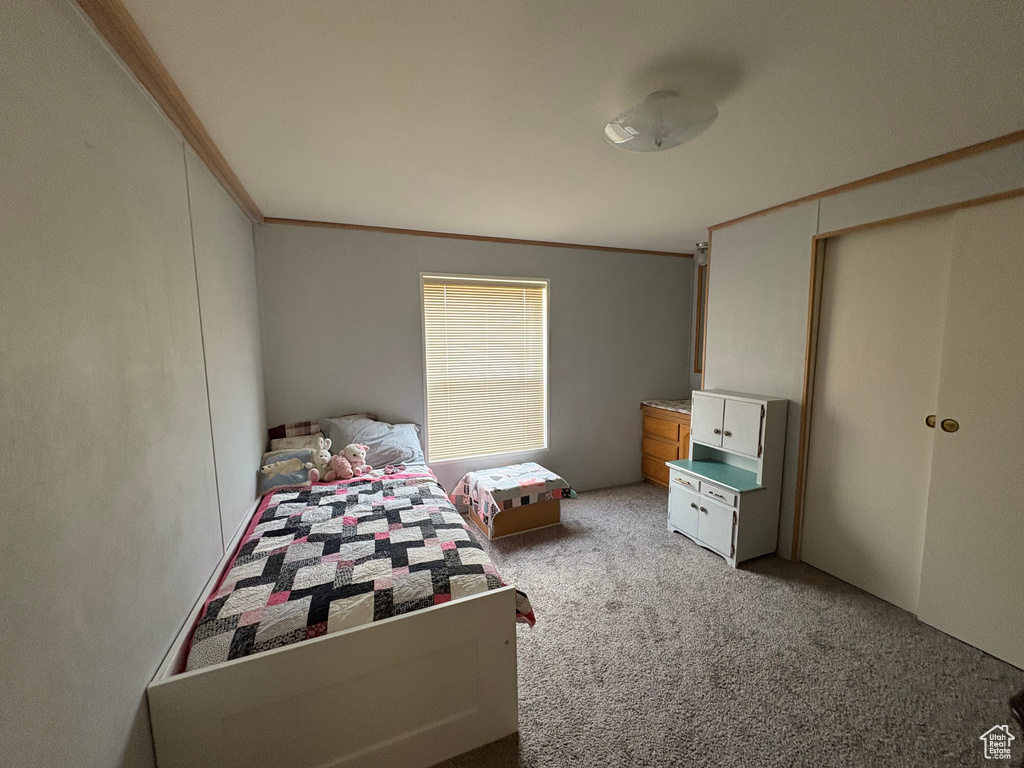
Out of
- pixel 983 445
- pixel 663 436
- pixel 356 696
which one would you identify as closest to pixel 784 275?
pixel 983 445

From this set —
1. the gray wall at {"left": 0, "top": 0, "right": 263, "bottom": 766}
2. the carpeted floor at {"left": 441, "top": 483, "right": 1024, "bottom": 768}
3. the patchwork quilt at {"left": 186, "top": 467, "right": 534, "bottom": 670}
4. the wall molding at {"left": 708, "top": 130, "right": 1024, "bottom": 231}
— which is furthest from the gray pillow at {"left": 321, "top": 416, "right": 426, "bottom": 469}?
the wall molding at {"left": 708, "top": 130, "right": 1024, "bottom": 231}

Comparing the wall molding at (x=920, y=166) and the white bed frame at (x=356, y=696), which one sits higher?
the wall molding at (x=920, y=166)

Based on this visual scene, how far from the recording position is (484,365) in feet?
11.5

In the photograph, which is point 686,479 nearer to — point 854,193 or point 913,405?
point 913,405

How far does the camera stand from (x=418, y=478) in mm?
2557

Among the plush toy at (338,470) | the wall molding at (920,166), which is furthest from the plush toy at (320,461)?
the wall molding at (920,166)

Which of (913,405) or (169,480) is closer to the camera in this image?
(169,480)

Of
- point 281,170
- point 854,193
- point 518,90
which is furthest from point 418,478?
point 854,193

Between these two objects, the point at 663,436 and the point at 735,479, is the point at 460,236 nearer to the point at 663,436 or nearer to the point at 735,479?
the point at 663,436

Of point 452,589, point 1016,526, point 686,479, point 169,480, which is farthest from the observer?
point 686,479

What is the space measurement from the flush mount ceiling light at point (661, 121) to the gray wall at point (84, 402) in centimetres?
151

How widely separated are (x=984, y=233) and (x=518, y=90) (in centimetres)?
213

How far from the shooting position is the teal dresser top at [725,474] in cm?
253

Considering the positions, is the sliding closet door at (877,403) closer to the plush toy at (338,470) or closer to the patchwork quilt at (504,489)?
the patchwork quilt at (504,489)
